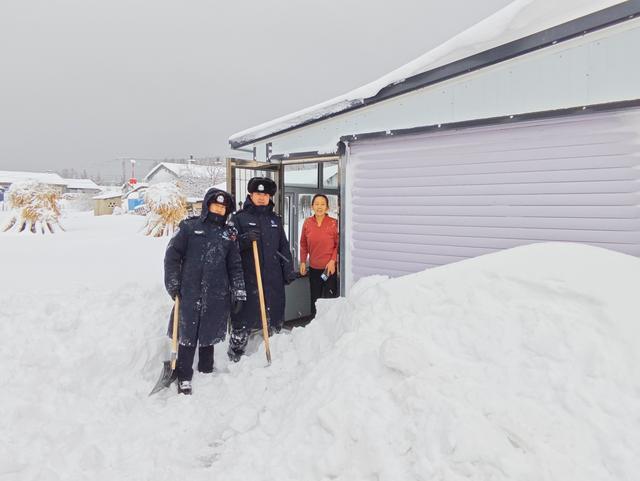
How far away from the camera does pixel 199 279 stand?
3.86m

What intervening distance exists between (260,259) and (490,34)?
336cm

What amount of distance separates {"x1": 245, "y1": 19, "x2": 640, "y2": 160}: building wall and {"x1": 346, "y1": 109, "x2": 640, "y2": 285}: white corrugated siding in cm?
18

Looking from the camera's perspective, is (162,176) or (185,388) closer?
(185,388)

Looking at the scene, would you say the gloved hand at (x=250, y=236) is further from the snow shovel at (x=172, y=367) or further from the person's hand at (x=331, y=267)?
the person's hand at (x=331, y=267)

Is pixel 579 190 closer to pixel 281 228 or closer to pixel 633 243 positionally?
pixel 633 243

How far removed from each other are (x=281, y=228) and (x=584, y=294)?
308cm

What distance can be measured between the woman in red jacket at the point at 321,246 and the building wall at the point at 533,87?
117 centimetres

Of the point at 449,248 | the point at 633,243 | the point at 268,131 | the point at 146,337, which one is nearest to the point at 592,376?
the point at 633,243

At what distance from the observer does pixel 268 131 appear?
19.1 ft

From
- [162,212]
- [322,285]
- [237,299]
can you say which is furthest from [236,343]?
[162,212]

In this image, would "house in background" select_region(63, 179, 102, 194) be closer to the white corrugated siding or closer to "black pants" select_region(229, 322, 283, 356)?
"black pants" select_region(229, 322, 283, 356)

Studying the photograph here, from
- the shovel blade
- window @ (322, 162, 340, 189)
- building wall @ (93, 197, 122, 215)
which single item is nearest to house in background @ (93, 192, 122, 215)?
building wall @ (93, 197, 122, 215)

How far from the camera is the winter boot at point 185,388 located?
3.69m

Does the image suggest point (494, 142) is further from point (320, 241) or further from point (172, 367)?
point (172, 367)
